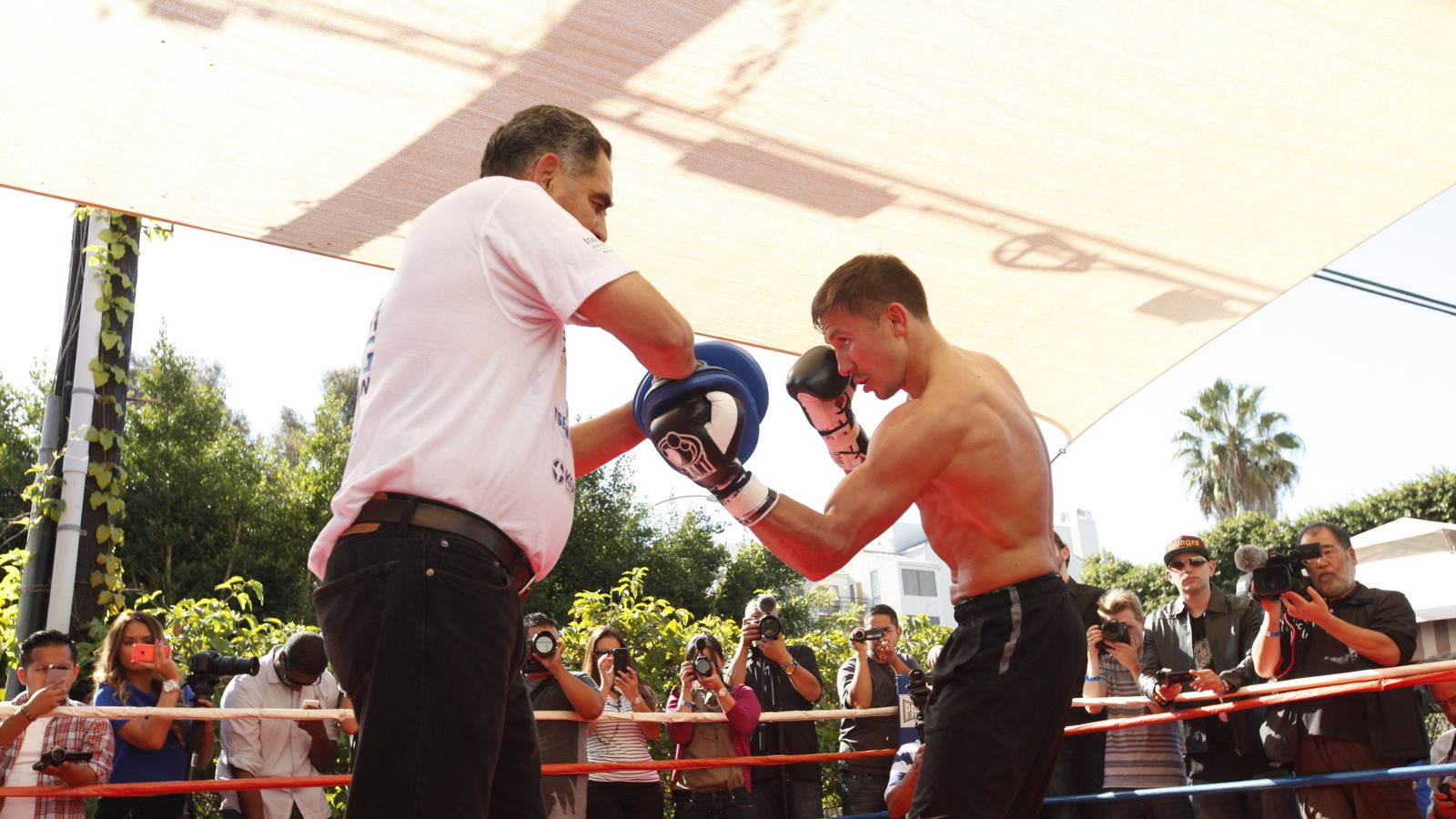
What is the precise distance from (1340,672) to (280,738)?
4346 mm

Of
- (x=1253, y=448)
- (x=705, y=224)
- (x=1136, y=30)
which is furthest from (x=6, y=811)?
(x=1253, y=448)

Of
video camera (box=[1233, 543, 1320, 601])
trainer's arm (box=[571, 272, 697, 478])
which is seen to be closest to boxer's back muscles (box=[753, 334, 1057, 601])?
trainer's arm (box=[571, 272, 697, 478])

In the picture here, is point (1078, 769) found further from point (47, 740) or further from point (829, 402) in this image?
point (47, 740)

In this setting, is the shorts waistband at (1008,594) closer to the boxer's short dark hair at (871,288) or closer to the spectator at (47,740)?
the boxer's short dark hair at (871,288)

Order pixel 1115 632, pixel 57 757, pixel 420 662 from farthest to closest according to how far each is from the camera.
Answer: pixel 1115 632 → pixel 57 757 → pixel 420 662

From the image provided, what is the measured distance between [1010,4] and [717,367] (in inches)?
75.7

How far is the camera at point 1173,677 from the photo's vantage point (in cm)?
469

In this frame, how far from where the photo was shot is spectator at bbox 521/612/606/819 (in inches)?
195

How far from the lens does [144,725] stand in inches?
176

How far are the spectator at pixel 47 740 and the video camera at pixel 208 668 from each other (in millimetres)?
337

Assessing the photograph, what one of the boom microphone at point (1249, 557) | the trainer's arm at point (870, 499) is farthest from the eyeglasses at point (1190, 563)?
the trainer's arm at point (870, 499)

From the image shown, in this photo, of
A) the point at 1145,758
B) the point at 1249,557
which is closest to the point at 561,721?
the point at 1145,758

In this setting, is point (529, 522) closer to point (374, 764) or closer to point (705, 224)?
point (374, 764)

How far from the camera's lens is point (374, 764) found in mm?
1481
